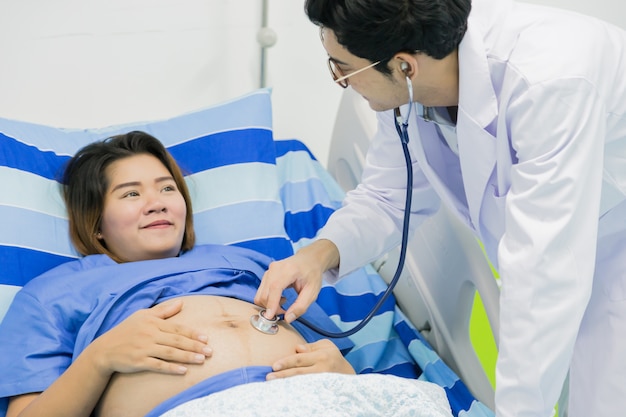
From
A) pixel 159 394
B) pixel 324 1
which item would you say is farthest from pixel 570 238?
pixel 159 394

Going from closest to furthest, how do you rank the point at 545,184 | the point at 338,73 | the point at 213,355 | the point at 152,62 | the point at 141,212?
the point at 545,184
the point at 338,73
the point at 213,355
the point at 141,212
the point at 152,62

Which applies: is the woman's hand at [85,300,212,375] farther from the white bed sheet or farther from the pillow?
the pillow

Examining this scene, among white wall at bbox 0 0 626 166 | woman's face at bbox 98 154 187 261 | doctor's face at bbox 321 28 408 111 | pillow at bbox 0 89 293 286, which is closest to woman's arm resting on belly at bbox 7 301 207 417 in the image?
woman's face at bbox 98 154 187 261

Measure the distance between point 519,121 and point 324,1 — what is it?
0.41 meters

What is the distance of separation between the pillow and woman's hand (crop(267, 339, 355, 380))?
669mm

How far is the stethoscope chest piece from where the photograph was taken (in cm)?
182

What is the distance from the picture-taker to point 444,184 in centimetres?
183

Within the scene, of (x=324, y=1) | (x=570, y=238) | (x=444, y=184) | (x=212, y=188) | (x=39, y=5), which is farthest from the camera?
(x=39, y=5)

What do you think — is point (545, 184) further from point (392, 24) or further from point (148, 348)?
point (148, 348)

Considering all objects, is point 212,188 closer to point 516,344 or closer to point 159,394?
point 159,394

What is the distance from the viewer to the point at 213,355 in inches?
68.9

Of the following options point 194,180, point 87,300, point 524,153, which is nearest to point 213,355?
point 87,300

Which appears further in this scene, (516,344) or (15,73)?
(15,73)

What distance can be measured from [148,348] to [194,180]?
3.09 feet
